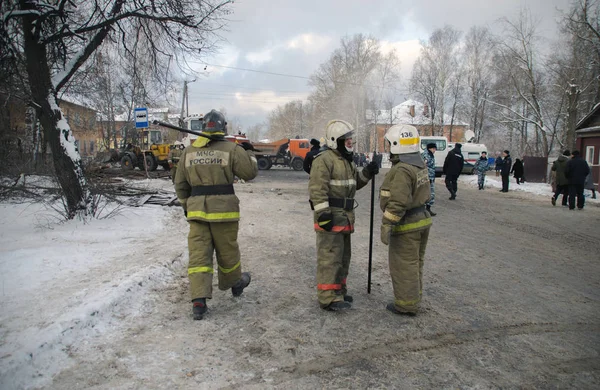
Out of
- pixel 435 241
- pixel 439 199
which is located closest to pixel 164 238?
pixel 435 241

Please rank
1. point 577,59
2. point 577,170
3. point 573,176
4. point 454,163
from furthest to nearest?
point 577,59 → point 454,163 → point 573,176 → point 577,170

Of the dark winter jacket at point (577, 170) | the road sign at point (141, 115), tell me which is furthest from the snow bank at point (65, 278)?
the dark winter jacket at point (577, 170)

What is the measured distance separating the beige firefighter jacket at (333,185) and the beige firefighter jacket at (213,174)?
0.67 m

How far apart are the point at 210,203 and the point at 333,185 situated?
4.09 ft

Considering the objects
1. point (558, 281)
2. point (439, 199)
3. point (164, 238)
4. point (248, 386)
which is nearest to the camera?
point (248, 386)

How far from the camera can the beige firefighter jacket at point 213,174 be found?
3.84 metres

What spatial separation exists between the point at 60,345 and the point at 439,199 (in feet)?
42.3

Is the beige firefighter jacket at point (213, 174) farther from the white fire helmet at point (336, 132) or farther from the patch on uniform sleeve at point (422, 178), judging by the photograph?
the patch on uniform sleeve at point (422, 178)

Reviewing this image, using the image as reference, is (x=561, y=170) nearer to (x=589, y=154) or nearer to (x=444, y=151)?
(x=589, y=154)

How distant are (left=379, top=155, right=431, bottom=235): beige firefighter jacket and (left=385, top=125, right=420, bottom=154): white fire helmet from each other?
153 millimetres

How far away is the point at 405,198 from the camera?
375cm

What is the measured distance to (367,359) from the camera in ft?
10.1

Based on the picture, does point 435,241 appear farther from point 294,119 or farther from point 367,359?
point 294,119

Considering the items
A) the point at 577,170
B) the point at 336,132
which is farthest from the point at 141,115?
the point at 577,170
